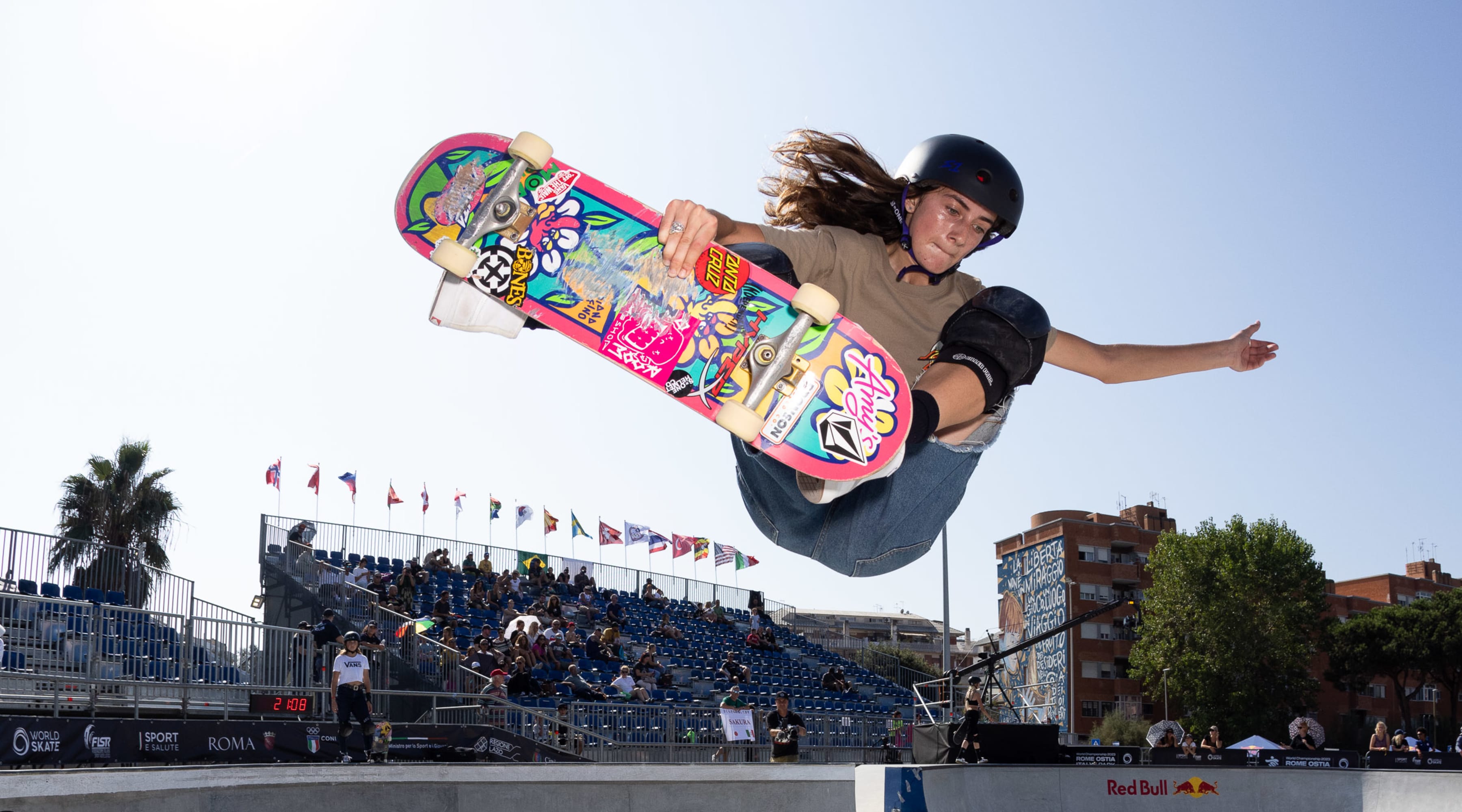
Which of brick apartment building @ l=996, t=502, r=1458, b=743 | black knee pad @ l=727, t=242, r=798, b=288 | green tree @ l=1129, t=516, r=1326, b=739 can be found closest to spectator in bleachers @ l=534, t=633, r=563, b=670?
black knee pad @ l=727, t=242, r=798, b=288

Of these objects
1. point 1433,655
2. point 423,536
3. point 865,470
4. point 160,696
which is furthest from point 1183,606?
point 865,470

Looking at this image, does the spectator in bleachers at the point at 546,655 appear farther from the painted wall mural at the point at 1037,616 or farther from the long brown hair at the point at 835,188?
the painted wall mural at the point at 1037,616

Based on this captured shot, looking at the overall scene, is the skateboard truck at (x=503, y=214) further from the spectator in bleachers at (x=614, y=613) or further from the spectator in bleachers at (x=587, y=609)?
the spectator in bleachers at (x=614, y=613)

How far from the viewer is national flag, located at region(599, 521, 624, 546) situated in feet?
90.1

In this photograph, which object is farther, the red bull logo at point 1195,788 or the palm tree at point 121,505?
the palm tree at point 121,505

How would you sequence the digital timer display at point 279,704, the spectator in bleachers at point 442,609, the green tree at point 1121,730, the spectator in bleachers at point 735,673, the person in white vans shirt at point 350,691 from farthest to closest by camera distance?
the green tree at point 1121,730, the spectator in bleachers at point 735,673, the spectator in bleachers at point 442,609, the digital timer display at point 279,704, the person in white vans shirt at point 350,691

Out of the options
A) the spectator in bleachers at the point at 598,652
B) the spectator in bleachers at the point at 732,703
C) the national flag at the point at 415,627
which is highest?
the national flag at the point at 415,627

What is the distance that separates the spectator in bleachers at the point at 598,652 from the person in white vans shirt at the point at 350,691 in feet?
25.5

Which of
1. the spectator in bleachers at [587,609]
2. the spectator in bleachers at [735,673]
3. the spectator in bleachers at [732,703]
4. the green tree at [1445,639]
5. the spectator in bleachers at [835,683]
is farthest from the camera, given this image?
the green tree at [1445,639]

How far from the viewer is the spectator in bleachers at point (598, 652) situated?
1772 centimetres

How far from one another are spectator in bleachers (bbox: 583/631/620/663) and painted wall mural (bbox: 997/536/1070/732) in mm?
34917

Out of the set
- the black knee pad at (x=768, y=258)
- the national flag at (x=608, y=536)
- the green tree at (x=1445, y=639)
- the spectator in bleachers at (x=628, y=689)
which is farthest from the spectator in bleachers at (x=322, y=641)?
the green tree at (x=1445, y=639)

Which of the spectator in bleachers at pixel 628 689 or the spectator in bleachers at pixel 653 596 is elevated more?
the spectator in bleachers at pixel 653 596

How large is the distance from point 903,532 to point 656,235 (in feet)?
5.10
